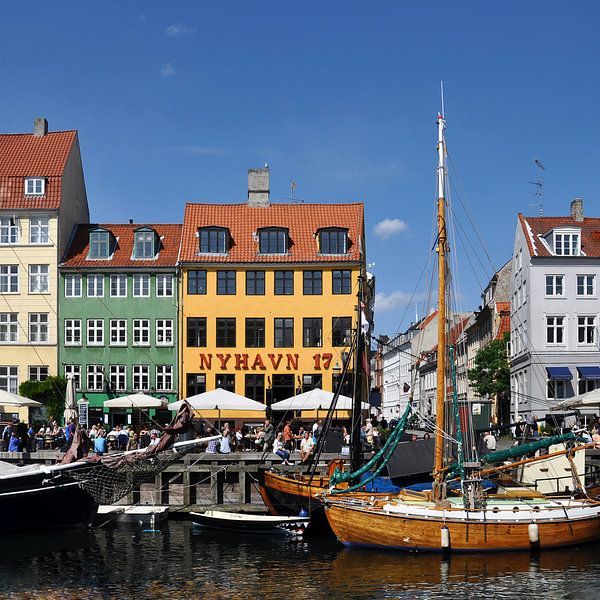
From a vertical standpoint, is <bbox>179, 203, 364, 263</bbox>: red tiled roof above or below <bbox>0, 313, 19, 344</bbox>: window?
above

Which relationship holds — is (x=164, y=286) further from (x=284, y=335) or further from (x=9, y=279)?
(x=9, y=279)

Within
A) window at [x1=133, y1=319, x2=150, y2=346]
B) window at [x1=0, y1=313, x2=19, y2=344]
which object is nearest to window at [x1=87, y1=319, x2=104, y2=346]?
window at [x1=133, y1=319, x2=150, y2=346]

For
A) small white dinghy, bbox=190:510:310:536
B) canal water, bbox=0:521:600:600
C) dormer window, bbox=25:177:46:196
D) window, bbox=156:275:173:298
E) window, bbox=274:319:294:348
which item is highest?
dormer window, bbox=25:177:46:196

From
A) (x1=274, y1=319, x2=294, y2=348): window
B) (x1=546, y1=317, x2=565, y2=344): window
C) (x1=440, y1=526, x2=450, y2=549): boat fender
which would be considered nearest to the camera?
(x1=440, y1=526, x2=450, y2=549): boat fender

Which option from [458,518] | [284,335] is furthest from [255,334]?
[458,518]

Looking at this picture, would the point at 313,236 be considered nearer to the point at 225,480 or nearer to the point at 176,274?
the point at 176,274

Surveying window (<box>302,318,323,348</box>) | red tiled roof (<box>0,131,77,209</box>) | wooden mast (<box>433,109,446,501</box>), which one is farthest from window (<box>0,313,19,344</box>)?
wooden mast (<box>433,109,446,501</box>)

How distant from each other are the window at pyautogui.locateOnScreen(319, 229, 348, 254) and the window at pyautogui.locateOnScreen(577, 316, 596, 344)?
16.4 meters

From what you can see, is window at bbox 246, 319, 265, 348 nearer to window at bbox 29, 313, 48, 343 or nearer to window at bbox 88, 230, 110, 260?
window at bbox 88, 230, 110, 260

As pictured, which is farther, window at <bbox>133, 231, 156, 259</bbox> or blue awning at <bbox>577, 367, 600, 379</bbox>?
blue awning at <bbox>577, 367, 600, 379</bbox>

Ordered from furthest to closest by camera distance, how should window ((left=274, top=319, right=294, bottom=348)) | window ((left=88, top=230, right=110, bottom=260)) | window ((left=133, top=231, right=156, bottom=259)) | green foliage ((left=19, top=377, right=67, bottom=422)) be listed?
1. window ((left=88, top=230, right=110, bottom=260))
2. window ((left=133, top=231, right=156, bottom=259))
3. window ((left=274, top=319, right=294, bottom=348))
4. green foliage ((left=19, top=377, right=67, bottom=422))

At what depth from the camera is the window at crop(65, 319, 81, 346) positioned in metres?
60.5

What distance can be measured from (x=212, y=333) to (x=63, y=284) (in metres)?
9.68

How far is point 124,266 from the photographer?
60312 millimetres
